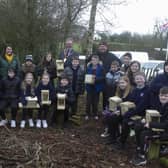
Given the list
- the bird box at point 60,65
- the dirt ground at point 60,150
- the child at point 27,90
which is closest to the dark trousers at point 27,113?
the child at point 27,90

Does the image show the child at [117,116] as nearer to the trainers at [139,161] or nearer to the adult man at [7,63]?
the trainers at [139,161]

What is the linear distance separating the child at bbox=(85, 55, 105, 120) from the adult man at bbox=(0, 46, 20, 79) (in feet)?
5.56

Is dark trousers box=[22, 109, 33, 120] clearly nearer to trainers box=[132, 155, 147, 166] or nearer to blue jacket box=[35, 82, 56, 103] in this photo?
blue jacket box=[35, 82, 56, 103]

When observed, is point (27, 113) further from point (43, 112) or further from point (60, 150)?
point (60, 150)

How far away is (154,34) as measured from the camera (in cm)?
4303

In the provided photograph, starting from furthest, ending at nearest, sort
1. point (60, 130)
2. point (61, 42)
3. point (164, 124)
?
point (61, 42) < point (60, 130) < point (164, 124)

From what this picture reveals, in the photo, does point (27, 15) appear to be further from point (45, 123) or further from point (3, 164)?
point (3, 164)

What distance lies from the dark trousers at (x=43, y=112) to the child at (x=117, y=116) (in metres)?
1.66

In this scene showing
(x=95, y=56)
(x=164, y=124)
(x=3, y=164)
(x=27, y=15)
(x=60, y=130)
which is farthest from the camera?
(x=27, y=15)

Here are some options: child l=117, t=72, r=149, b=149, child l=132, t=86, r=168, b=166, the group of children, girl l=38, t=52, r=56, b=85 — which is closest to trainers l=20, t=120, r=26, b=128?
the group of children

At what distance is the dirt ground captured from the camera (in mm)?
5029

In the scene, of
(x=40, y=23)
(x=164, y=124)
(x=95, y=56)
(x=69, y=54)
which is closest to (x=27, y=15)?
(x=40, y=23)

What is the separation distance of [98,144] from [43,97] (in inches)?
72.5

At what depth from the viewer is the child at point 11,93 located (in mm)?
7711
